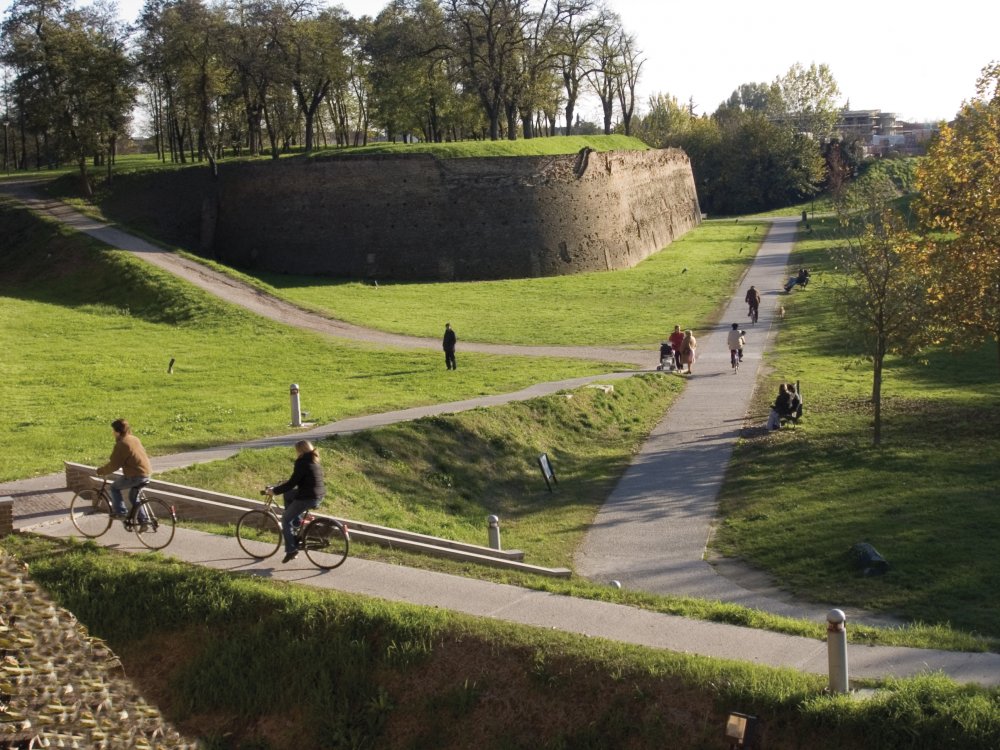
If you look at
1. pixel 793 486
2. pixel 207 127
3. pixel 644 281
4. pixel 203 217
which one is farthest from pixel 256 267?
pixel 793 486

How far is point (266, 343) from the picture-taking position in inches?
1135

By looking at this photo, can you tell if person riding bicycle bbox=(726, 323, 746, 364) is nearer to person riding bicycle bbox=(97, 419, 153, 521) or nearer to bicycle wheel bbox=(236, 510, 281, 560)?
bicycle wheel bbox=(236, 510, 281, 560)

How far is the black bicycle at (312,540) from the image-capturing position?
10.6 m

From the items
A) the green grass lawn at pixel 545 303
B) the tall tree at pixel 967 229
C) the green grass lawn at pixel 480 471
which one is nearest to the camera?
the green grass lawn at pixel 480 471

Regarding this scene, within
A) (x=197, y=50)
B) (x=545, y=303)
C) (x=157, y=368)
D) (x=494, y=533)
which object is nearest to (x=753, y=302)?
(x=545, y=303)

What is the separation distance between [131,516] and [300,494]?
6.61 ft

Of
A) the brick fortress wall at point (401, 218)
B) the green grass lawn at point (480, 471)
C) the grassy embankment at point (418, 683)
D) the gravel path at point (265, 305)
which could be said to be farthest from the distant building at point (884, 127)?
the grassy embankment at point (418, 683)

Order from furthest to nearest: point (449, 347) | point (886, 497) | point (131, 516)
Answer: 1. point (449, 347)
2. point (886, 497)
3. point (131, 516)

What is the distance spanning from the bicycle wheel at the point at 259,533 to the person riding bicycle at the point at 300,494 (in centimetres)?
26

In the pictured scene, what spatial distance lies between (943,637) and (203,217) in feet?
136

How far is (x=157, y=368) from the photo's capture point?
25.0 m

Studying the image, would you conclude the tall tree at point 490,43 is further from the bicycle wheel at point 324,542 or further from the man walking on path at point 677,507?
the bicycle wheel at point 324,542

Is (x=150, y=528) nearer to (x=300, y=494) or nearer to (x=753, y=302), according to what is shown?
(x=300, y=494)

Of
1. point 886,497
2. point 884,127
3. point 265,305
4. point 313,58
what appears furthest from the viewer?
point 884,127
